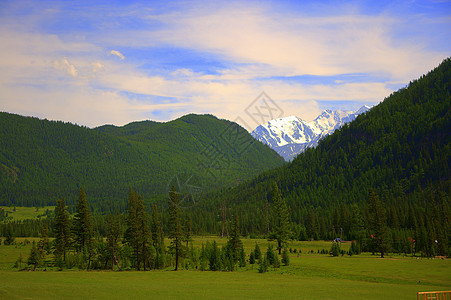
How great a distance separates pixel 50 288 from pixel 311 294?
84.9ft

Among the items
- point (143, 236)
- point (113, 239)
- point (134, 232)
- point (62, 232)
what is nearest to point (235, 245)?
point (143, 236)

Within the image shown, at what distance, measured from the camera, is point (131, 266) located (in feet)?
239

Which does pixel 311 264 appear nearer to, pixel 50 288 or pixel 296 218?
pixel 50 288

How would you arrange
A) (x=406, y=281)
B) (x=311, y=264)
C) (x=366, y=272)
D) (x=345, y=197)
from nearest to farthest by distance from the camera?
1. (x=406, y=281)
2. (x=366, y=272)
3. (x=311, y=264)
4. (x=345, y=197)

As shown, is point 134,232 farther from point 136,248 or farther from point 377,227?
point 377,227

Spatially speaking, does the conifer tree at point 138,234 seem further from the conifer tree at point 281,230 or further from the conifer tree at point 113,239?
the conifer tree at point 281,230

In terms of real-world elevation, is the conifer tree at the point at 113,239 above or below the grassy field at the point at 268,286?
above

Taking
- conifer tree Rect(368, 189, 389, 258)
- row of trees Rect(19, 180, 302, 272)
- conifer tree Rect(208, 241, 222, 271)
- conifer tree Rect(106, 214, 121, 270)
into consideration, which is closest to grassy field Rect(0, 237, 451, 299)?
conifer tree Rect(208, 241, 222, 271)

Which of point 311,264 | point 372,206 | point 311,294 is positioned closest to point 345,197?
point 372,206

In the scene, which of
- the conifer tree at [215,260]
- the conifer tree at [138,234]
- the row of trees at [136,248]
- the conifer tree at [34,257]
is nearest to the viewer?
the conifer tree at [215,260]

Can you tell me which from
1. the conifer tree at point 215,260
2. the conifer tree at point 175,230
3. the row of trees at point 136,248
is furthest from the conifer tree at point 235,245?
the conifer tree at point 175,230

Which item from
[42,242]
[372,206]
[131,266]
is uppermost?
[372,206]

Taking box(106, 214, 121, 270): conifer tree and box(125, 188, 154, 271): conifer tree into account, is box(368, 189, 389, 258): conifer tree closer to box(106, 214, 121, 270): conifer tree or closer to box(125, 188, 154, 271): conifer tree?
box(125, 188, 154, 271): conifer tree

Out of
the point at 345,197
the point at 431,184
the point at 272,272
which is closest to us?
the point at 272,272
